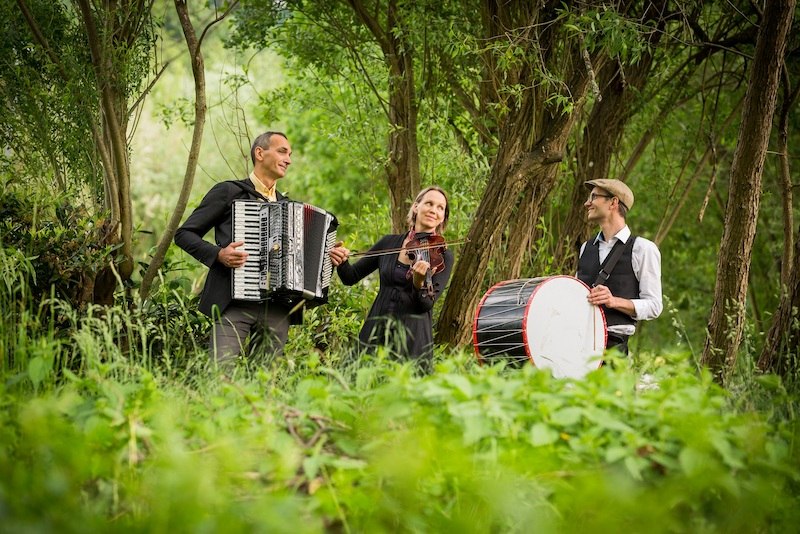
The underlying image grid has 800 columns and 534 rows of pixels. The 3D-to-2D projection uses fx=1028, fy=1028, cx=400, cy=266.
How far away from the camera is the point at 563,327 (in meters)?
5.91

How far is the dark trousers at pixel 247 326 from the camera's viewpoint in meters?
5.75

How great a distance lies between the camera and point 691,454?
3326mm

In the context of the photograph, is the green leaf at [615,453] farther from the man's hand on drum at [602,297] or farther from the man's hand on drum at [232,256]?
the man's hand on drum at [232,256]

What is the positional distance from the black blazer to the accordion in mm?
113

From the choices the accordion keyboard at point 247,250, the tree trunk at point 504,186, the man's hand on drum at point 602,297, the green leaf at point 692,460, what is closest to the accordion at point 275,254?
the accordion keyboard at point 247,250

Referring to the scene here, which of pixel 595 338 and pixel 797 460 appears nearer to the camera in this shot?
pixel 797 460

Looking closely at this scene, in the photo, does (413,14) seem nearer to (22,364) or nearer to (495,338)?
(495,338)

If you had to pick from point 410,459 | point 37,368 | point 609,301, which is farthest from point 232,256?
point 410,459

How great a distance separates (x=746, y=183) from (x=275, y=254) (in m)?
3.05

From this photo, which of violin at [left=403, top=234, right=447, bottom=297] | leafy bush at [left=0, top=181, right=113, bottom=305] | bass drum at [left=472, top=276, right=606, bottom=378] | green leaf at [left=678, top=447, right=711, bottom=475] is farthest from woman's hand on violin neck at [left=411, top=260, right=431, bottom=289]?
green leaf at [left=678, top=447, right=711, bottom=475]

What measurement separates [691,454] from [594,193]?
303 cm

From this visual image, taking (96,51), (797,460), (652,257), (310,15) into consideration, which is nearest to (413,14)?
(310,15)

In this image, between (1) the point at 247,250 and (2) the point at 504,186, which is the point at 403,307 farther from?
(2) the point at 504,186

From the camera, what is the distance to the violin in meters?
5.97
